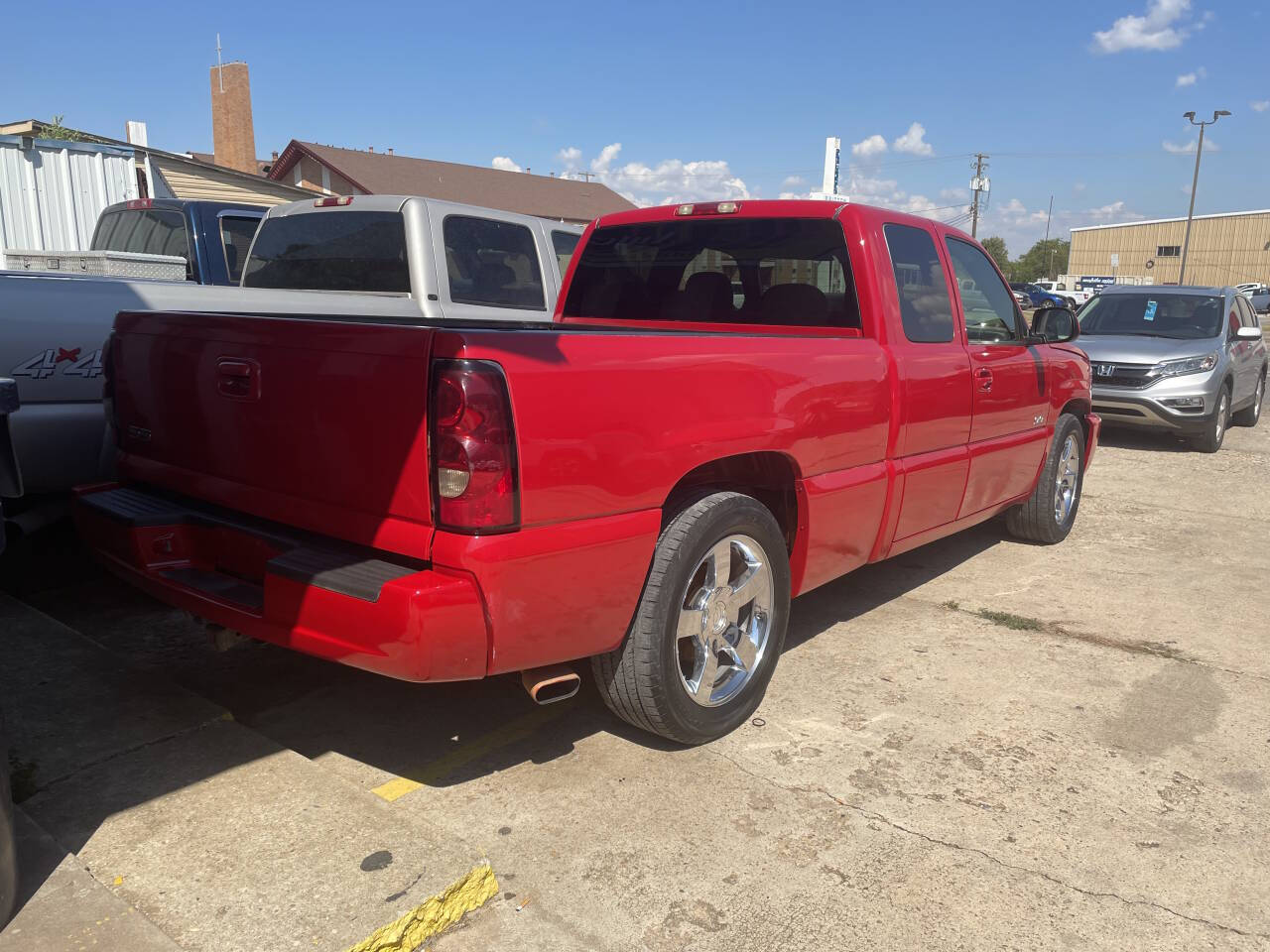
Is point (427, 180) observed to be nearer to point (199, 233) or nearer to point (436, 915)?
point (199, 233)

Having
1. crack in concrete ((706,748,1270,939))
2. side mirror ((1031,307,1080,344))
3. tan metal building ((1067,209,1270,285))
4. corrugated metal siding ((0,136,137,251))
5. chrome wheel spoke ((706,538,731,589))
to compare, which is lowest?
crack in concrete ((706,748,1270,939))

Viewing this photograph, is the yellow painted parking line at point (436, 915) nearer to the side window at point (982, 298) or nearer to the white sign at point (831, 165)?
the side window at point (982, 298)

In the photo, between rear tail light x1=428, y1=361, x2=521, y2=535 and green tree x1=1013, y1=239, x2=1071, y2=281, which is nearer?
rear tail light x1=428, y1=361, x2=521, y2=535

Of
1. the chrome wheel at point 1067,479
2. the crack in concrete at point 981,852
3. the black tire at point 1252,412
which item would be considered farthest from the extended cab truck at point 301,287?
the black tire at point 1252,412

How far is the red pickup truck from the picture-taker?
8.32ft

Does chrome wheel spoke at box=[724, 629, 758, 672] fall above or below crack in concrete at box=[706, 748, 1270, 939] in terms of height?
above

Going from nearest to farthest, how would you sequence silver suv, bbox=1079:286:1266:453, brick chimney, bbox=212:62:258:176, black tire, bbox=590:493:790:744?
black tire, bbox=590:493:790:744 < silver suv, bbox=1079:286:1266:453 < brick chimney, bbox=212:62:258:176

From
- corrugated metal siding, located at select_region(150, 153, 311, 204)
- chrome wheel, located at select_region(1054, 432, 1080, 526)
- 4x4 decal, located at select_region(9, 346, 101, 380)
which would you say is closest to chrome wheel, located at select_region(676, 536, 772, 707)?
4x4 decal, located at select_region(9, 346, 101, 380)

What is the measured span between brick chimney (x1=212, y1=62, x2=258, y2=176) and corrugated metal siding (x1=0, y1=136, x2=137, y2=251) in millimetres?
23284

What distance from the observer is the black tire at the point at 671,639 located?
3.03 m

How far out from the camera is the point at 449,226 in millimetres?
5855

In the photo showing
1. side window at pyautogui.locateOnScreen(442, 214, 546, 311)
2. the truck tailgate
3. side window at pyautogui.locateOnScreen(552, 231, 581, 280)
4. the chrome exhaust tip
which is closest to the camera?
the truck tailgate

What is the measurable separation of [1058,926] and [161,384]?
3118 mm

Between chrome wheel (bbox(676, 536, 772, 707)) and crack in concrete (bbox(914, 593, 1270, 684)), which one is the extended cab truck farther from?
crack in concrete (bbox(914, 593, 1270, 684))
